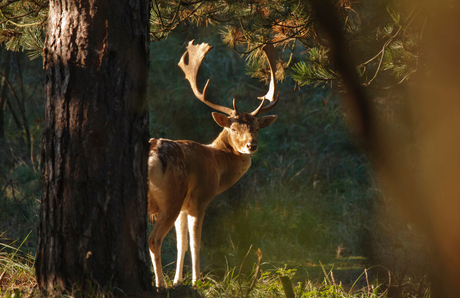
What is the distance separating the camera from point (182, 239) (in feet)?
14.1

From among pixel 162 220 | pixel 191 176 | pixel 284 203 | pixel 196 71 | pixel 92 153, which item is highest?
pixel 196 71

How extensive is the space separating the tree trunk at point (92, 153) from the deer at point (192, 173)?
93 centimetres

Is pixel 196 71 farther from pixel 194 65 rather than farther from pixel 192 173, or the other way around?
pixel 192 173

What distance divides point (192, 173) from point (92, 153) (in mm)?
1676

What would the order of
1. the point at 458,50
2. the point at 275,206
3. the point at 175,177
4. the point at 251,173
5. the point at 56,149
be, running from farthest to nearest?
the point at 251,173, the point at 275,206, the point at 175,177, the point at 458,50, the point at 56,149

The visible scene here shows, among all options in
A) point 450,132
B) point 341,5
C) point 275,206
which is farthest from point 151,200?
point 275,206

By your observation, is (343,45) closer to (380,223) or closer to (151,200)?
(151,200)

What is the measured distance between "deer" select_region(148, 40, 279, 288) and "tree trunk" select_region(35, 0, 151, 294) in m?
0.93

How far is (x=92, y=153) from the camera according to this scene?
7.88ft

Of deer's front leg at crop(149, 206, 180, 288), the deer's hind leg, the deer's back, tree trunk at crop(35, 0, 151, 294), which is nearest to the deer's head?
the deer's back

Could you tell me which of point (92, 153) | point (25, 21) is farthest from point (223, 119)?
point (92, 153)

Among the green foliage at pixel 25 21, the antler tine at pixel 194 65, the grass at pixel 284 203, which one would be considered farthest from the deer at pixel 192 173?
the green foliage at pixel 25 21

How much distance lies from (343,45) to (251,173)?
553 cm

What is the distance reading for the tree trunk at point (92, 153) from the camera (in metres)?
2.37
